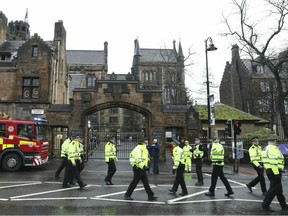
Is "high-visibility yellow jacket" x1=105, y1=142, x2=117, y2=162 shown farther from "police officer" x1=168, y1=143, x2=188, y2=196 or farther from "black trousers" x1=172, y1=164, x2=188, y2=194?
"black trousers" x1=172, y1=164, x2=188, y2=194

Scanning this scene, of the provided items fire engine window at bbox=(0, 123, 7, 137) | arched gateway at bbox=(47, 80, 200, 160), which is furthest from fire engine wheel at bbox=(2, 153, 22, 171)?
arched gateway at bbox=(47, 80, 200, 160)

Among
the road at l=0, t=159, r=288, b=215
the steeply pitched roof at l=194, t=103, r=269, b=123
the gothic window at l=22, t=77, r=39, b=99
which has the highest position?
the gothic window at l=22, t=77, r=39, b=99

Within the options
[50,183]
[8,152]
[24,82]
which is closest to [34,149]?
Answer: [8,152]

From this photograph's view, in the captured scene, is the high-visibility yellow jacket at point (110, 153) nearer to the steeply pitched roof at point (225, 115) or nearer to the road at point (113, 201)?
the road at point (113, 201)

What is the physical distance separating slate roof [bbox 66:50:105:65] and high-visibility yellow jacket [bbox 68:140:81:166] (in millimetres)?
68004

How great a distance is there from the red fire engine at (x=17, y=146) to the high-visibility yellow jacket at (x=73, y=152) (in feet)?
18.6

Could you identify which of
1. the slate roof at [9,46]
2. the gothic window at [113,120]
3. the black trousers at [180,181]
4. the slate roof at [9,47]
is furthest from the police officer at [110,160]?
the gothic window at [113,120]

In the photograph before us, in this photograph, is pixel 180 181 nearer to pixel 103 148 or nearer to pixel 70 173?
pixel 70 173

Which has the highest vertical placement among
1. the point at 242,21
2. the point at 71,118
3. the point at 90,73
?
the point at 90,73

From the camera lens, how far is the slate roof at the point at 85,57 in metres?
76.2

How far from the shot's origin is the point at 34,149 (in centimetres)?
1470

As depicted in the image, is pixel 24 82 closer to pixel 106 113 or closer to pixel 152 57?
pixel 106 113

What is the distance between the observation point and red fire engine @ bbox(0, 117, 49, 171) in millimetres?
14430

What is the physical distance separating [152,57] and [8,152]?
2738 inches
